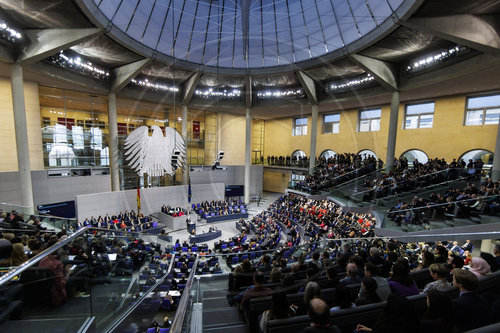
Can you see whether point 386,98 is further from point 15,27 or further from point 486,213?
point 15,27

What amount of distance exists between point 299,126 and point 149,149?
17.6 meters

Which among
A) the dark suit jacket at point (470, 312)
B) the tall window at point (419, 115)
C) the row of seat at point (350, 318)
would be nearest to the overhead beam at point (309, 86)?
the tall window at point (419, 115)

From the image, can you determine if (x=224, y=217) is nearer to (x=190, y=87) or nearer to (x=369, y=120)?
(x=190, y=87)

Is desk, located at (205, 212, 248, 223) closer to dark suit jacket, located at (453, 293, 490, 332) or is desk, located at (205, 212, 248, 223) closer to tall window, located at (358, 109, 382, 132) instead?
tall window, located at (358, 109, 382, 132)

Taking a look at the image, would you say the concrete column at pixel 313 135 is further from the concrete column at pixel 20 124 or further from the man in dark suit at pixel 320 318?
the man in dark suit at pixel 320 318

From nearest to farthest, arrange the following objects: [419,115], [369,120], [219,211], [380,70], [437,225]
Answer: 1. [437,225]
2. [380,70]
3. [419,115]
4. [219,211]
5. [369,120]

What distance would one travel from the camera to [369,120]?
22.2 metres

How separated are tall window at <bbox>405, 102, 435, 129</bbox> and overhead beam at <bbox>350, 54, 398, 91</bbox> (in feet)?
13.6

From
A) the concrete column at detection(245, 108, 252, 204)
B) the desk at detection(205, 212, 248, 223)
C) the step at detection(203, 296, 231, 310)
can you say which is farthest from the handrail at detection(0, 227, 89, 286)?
the concrete column at detection(245, 108, 252, 204)

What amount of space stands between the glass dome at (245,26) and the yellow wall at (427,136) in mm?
8433

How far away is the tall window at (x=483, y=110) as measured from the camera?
591 inches

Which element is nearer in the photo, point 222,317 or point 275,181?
point 222,317

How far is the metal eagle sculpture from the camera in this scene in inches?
741

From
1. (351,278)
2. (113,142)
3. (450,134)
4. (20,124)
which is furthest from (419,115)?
(20,124)
